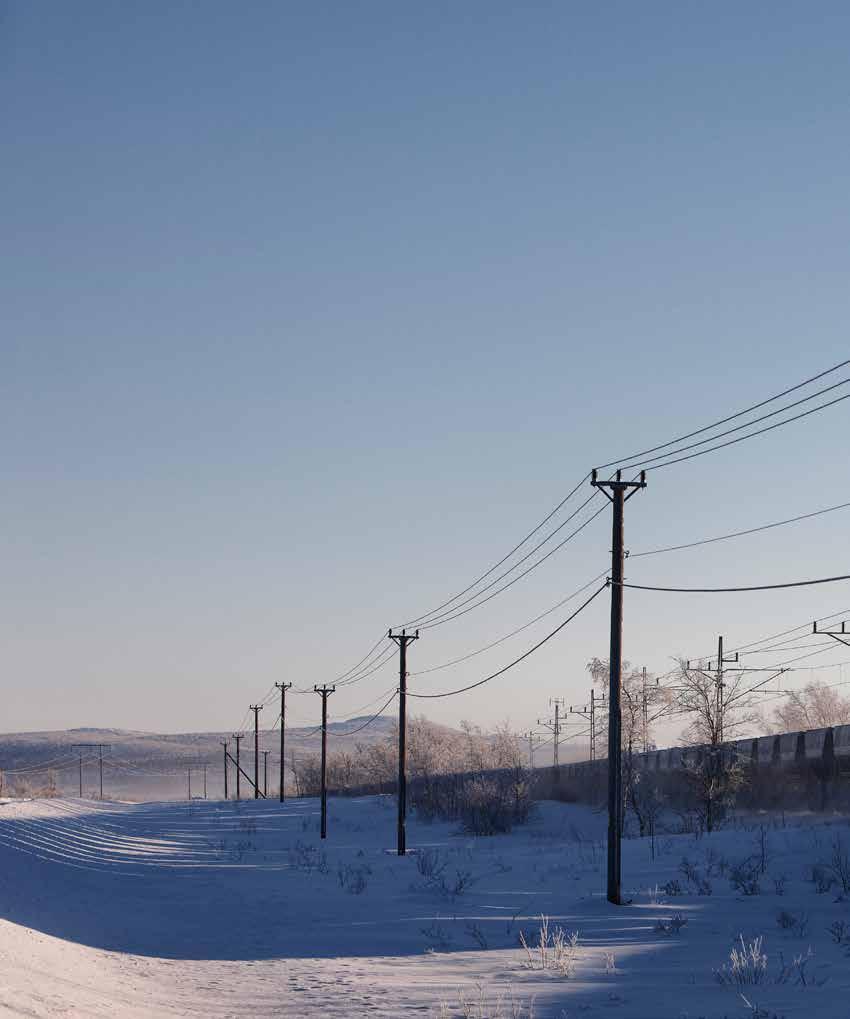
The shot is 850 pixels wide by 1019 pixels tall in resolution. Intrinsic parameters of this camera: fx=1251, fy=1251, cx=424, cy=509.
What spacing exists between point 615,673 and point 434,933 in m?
7.15

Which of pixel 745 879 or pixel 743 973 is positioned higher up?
pixel 743 973

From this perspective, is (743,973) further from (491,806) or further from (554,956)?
(491,806)

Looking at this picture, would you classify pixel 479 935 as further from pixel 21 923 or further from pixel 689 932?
pixel 21 923

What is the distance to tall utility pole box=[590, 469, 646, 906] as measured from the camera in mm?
24466

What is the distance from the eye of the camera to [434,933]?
69.2 feet

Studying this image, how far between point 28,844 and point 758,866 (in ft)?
101

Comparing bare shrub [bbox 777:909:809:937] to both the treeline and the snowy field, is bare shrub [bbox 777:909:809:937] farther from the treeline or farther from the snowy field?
the treeline

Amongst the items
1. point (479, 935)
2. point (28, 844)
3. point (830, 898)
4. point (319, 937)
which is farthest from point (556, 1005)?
point (28, 844)

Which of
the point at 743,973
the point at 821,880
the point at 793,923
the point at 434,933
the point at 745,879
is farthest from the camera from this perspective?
the point at 745,879

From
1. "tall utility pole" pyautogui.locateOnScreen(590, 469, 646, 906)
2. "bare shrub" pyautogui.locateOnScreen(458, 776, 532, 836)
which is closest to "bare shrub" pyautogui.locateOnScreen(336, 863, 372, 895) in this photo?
"tall utility pole" pyautogui.locateOnScreen(590, 469, 646, 906)

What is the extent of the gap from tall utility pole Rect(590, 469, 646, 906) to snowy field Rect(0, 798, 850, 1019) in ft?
3.18

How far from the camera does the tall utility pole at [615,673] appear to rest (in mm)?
24466

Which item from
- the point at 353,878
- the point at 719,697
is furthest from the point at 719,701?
the point at 353,878

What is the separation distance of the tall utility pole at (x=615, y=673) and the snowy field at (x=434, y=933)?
968 mm
